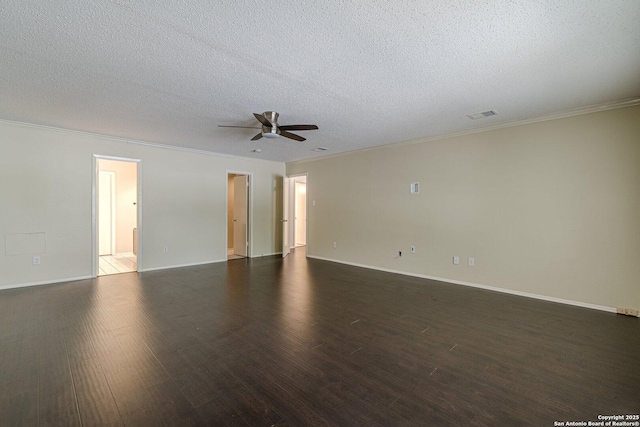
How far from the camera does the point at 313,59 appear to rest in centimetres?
240

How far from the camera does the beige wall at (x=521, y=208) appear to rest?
11.0ft

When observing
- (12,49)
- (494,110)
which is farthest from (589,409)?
(12,49)

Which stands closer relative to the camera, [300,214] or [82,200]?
[82,200]

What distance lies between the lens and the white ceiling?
183 cm

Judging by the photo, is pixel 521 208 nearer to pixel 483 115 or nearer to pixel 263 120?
pixel 483 115

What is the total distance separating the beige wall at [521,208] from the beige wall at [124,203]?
5.96 metres

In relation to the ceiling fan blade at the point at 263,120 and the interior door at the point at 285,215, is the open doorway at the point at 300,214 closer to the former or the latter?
the interior door at the point at 285,215

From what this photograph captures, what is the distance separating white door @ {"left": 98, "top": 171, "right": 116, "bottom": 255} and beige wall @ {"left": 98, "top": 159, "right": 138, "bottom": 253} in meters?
0.09

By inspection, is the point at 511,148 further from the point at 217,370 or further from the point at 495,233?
the point at 217,370

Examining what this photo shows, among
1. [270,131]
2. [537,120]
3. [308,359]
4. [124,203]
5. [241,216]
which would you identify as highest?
[537,120]

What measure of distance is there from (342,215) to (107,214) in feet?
19.6

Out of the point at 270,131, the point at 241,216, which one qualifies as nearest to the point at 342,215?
the point at 241,216

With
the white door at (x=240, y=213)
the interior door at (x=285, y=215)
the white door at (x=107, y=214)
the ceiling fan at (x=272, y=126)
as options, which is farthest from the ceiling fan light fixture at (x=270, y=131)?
the white door at (x=107, y=214)

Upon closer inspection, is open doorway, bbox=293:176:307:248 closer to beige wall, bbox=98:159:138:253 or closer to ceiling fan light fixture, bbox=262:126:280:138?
beige wall, bbox=98:159:138:253
